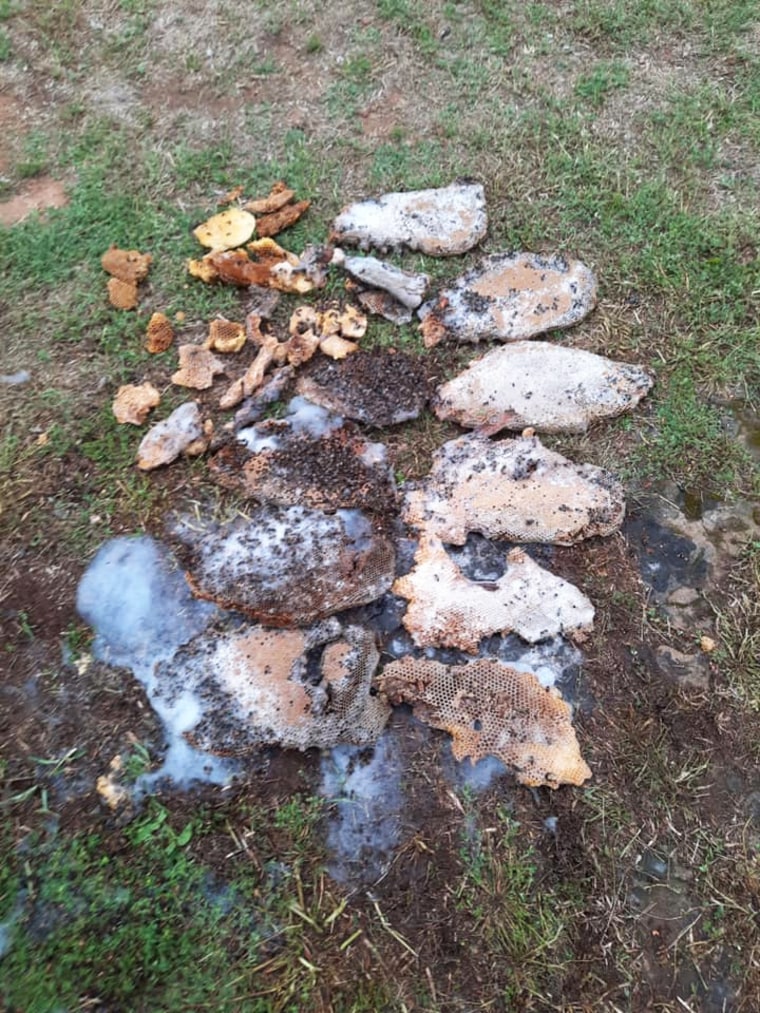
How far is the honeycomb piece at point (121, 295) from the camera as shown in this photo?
3480 mm

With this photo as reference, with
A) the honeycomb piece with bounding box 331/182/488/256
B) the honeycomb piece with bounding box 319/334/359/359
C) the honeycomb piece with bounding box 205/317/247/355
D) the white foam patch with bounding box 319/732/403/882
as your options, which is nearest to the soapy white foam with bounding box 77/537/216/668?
the white foam patch with bounding box 319/732/403/882

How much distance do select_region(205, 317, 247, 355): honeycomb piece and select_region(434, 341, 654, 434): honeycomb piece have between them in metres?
0.93

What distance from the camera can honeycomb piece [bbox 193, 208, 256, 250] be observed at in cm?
369

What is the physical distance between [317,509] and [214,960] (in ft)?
4.87

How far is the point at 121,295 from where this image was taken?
3.49 meters

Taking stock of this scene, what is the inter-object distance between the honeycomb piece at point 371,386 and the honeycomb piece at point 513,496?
28 centimetres

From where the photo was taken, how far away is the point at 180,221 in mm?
3818

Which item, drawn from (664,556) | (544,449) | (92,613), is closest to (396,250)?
(544,449)

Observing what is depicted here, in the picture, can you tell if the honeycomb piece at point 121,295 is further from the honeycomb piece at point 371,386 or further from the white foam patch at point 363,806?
the white foam patch at point 363,806

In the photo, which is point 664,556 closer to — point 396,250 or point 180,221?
point 396,250

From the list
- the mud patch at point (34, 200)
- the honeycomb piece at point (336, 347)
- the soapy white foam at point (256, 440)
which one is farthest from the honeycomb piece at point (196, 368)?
the mud patch at point (34, 200)

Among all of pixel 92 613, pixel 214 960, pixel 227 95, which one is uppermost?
pixel 227 95

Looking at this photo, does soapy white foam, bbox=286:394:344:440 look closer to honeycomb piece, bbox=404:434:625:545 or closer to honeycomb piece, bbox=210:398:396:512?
honeycomb piece, bbox=210:398:396:512

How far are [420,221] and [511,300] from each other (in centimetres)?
68
